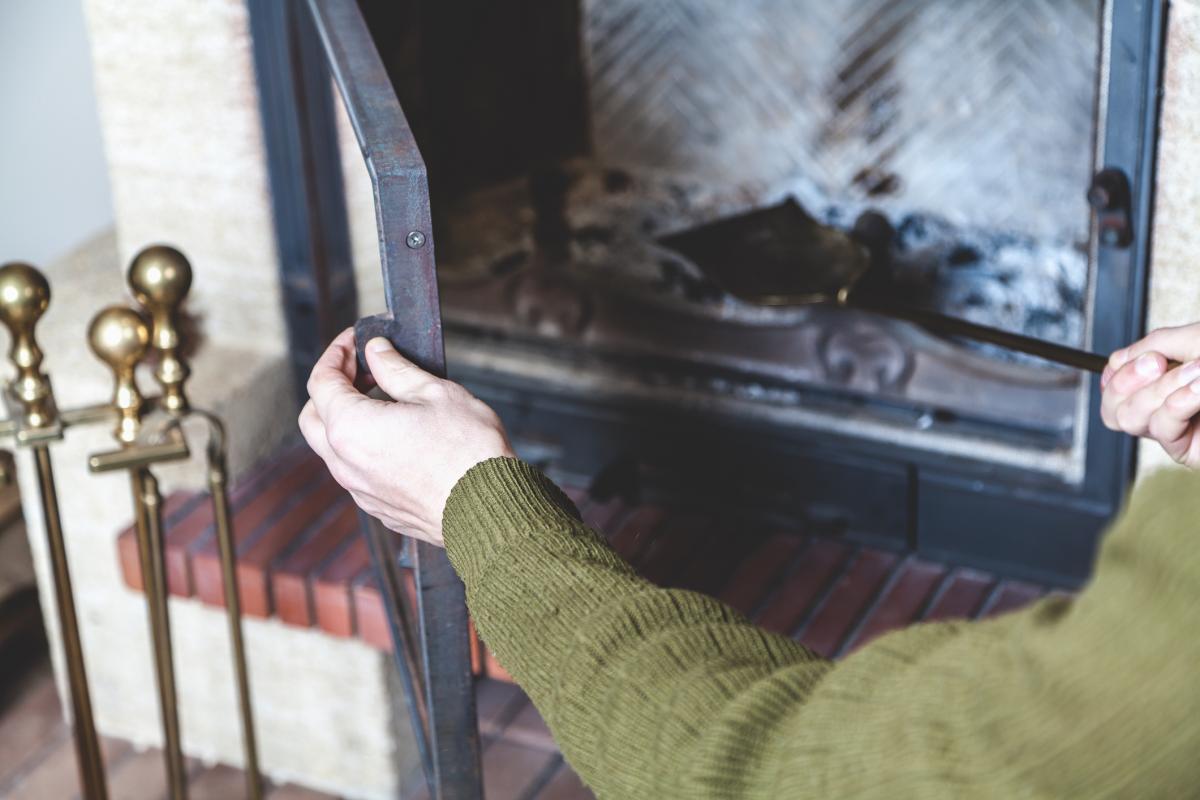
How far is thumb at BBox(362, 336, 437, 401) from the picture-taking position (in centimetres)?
73

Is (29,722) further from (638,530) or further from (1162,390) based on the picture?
(1162,390)

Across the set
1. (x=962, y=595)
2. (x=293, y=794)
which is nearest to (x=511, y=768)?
(x=293, y=794)

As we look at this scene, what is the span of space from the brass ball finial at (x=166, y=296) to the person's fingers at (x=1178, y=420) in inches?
25.5

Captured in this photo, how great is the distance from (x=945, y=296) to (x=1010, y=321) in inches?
3.0

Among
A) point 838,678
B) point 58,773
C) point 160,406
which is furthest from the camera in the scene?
point 58,773

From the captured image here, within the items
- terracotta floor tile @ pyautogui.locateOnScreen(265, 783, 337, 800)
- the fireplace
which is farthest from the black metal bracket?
terracotta floor tile @ pyautogui.locateOnScreen(265, 783, 337, 800)

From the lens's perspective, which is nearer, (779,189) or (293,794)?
(293,794)

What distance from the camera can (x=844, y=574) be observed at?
4.60 ft

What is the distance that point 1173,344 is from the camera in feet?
2.78

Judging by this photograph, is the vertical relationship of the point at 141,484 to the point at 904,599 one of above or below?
above

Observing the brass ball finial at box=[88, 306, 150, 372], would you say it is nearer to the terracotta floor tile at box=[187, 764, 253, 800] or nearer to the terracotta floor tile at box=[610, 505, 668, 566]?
the terracotta floor tile at box=[610, 505, 668, 566]

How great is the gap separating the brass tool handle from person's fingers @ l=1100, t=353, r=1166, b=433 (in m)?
0.07

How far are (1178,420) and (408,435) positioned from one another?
16.8 inches

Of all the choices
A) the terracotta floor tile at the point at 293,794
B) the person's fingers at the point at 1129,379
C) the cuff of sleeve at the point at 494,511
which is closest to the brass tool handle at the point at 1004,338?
the person's fingers at the point at 1129,379
